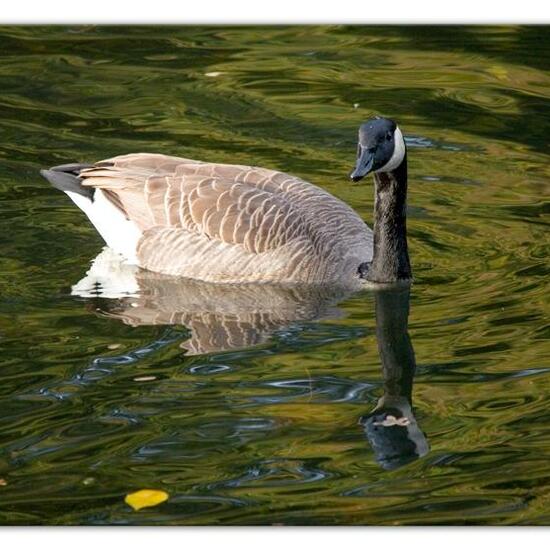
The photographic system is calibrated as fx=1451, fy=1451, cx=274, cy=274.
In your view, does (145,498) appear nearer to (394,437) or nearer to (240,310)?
(394,437)

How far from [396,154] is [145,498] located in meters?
3.92

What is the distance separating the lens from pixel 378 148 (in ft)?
34.4

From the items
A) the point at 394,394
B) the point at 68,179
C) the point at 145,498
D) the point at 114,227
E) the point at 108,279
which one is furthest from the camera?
the point at 68,179

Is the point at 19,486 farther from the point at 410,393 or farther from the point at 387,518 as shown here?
the point at 410,393

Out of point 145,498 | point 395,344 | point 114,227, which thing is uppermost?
point 114,227

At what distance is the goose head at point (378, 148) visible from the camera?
10.3 metres

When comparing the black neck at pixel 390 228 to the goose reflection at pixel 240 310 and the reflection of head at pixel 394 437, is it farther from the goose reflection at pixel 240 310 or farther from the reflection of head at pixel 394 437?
the reflection of head at pixel 394 437

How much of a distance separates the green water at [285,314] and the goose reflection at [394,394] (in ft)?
0.18

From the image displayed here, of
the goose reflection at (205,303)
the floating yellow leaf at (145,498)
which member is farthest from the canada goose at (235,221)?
the floating yellow leaf at (145,498)

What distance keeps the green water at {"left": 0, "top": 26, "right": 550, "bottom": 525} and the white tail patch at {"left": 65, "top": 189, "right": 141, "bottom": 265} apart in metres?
0.26

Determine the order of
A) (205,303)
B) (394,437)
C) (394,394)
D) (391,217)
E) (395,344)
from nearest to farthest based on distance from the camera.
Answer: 1. (394,437)
2. (394,394)
3. (395,344)
4. (205,303)
5. (391,217)

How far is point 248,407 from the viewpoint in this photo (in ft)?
29.2

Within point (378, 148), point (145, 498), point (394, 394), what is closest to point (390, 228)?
point (378, 148)
